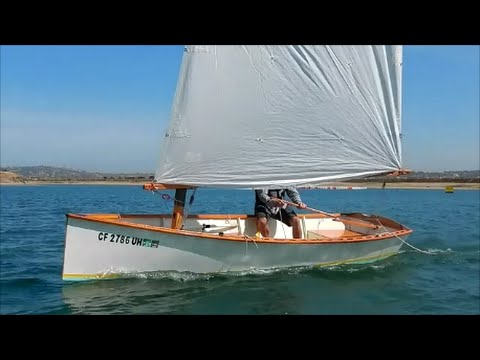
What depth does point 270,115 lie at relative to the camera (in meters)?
9.95

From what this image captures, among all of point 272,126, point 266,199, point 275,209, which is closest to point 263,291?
point 266,199

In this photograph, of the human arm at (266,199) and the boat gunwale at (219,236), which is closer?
the boat gunwale at (219,236)

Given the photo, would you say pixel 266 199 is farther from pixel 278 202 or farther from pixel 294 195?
pixel 294 195

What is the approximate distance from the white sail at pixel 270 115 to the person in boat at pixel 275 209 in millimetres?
735

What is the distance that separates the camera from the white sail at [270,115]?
980 cm

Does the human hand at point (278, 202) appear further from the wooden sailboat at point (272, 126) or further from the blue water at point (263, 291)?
the blue water at point (263, 291)

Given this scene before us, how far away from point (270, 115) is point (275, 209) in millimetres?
2277

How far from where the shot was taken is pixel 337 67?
9.85m

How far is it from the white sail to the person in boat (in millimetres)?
735

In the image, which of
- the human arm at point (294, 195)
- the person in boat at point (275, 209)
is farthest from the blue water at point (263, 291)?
the human arm at point (294, 195)
